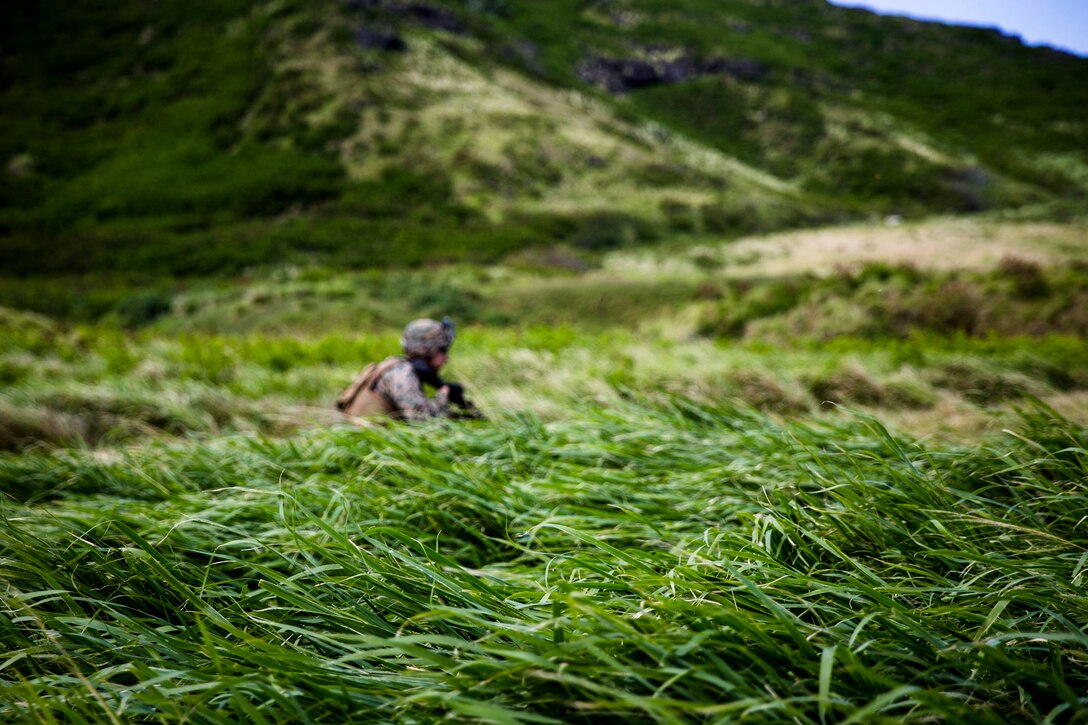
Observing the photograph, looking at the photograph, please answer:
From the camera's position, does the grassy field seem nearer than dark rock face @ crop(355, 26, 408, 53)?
Yes

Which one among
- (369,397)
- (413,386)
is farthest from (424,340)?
(369,397)

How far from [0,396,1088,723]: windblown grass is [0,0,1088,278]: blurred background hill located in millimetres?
32843

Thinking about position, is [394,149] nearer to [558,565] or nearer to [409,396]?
[409,396]

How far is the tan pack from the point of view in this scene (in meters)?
3.67

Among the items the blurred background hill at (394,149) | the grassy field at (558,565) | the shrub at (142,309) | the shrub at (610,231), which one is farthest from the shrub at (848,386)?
the shrub at (610,231)

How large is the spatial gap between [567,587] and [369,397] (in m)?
2.73

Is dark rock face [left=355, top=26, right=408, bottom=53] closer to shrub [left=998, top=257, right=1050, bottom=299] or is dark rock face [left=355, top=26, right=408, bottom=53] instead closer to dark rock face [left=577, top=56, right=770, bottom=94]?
dark rock face [left=577, top=56, right=770, bottom=94]

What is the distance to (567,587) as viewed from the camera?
4.31ft

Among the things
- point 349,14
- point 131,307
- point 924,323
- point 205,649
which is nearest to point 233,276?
point 131,307

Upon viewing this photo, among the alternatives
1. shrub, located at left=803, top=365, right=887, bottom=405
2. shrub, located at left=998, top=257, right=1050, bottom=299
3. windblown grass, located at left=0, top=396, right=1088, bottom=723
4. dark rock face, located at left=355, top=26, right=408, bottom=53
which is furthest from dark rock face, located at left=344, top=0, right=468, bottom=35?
windblown grass, located at left=0, top=396, right=1088, bottom=723

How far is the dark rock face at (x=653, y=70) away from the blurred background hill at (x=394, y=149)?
986cm

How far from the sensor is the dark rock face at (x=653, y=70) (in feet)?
380

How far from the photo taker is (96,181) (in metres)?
50.5

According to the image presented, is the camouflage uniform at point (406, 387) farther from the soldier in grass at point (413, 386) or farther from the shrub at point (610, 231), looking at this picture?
the shrub at point (610, 231)
